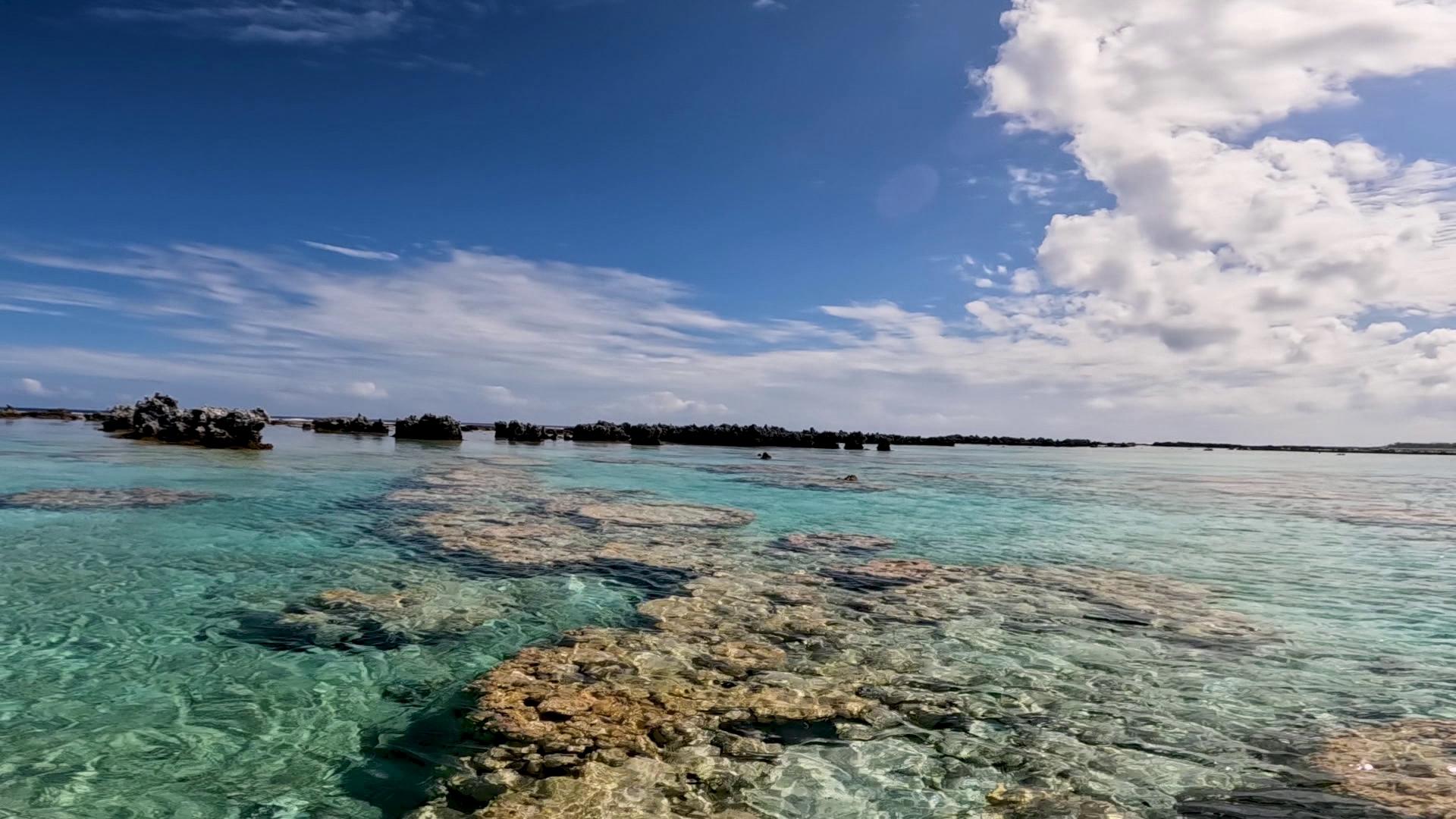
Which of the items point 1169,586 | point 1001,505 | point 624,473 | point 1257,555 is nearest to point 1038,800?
point 1169,586

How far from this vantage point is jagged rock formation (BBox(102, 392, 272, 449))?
132ft

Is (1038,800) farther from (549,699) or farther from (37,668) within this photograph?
(37,668)

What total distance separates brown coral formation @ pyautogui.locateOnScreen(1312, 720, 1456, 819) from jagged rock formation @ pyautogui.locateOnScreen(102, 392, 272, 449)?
46.3 m

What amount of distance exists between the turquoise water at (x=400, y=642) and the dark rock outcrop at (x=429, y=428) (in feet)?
128

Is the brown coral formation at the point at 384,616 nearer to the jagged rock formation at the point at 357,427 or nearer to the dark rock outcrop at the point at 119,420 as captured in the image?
the dark rock outcrop at the point at 119,420

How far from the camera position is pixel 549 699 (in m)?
6.46

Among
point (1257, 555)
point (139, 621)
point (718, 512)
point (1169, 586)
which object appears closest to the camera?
point (139, 621)

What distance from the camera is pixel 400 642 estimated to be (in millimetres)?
8250

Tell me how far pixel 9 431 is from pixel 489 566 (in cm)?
6001

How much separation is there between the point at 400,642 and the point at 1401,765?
9453 millimetres

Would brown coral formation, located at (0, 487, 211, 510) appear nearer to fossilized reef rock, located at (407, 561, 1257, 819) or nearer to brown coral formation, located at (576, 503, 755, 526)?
brown coral formation, located at (576, 503, 755, 526)

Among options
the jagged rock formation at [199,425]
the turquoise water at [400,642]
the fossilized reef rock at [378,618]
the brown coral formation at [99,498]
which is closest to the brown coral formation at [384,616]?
the fossilized reef rock at [378,618]

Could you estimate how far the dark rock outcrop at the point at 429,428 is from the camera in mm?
63031

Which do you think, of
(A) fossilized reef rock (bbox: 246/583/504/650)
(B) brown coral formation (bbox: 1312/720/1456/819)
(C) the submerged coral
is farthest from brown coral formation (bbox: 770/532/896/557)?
(C) the submerged coral
